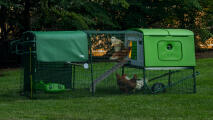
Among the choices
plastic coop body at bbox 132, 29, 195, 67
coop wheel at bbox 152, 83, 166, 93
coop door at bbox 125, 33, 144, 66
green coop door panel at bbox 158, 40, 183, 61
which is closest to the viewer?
plastic coop body at bbox 132, 29, 195, 67

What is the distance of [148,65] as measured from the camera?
10836 millimetres

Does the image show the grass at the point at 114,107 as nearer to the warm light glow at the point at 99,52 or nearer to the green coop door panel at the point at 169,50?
the green coop door panel at the point at 169,50

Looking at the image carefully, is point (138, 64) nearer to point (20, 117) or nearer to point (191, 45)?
point (191, 45)

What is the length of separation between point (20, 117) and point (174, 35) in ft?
15.0

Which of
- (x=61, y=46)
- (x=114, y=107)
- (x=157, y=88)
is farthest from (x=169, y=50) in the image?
(x=114, y=107)

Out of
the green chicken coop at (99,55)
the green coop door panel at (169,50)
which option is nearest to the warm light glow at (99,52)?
the green chicken coop at (99,55)

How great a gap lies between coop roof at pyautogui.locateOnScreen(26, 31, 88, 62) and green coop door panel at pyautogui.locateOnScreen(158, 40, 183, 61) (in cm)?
177

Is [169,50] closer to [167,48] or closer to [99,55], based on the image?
[167,48]

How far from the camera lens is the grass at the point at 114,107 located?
26.3 ft

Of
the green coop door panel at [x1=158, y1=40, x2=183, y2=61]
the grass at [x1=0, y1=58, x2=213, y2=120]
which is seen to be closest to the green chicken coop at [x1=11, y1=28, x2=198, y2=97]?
the green coop door panel at [x1=158, y1=40, x2=183, y2=61]

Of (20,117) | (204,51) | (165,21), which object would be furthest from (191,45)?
(204,51)

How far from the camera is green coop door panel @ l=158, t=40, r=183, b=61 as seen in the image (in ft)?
36.2

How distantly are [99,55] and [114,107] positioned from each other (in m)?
2.54

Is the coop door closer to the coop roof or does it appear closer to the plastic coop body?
the plastic coop body
